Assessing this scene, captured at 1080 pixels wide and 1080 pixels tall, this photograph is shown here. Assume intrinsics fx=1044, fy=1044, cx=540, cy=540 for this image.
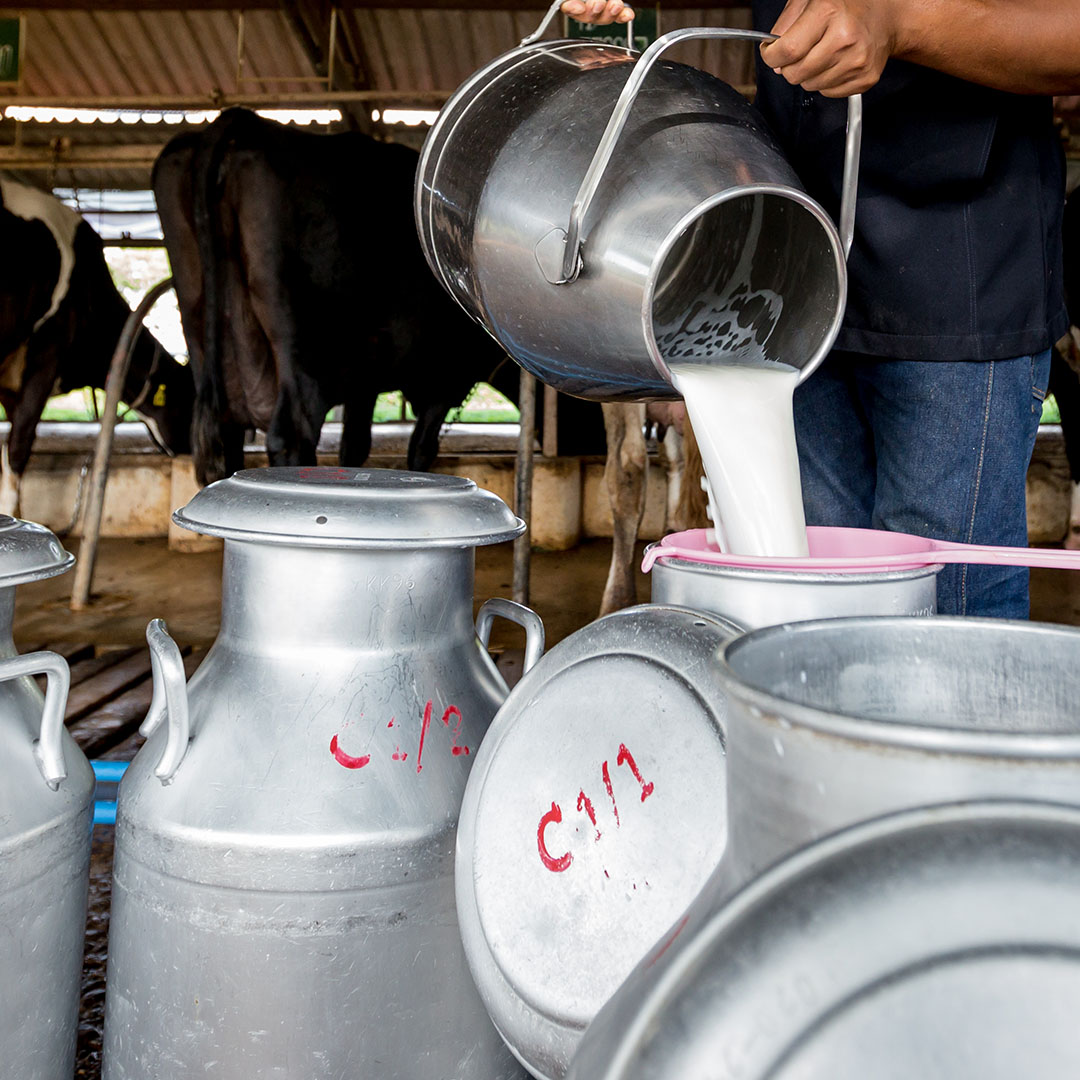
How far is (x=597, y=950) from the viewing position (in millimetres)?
632

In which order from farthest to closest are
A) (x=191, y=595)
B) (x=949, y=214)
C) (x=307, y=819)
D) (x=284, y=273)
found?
(x=191, y=595), (x=284, y=273), (x=949, y=214), (x=307, y=819)

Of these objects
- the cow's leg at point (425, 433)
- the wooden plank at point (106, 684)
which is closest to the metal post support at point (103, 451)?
the cow's leg at point (425, 433)

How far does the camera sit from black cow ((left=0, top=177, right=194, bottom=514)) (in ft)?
13.5

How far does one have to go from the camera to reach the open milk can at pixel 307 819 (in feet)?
2.49

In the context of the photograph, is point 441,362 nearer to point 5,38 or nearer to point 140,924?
point 5,38

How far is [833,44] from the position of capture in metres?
0.79

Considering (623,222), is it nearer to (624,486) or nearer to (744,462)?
(744,462)

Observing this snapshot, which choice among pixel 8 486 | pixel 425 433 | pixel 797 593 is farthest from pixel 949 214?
pixel 8 486

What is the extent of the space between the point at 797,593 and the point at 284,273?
251cm

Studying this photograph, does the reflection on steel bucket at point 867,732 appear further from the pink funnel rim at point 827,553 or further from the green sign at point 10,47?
the green sign at point 10,47

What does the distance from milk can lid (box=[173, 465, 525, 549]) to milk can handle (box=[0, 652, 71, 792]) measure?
14 cm

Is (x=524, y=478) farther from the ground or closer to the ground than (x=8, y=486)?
farther from the ground

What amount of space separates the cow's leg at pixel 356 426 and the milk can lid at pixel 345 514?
2653 millimetres

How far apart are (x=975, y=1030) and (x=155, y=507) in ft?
16.5
